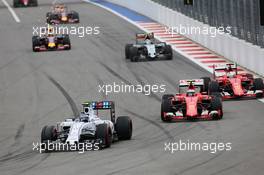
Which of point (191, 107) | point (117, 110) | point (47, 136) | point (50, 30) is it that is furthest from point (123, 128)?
point (50, 30)

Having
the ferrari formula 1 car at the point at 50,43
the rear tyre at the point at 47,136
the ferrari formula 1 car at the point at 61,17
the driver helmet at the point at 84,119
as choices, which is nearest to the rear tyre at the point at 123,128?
the driver helmet at the point at 84,119

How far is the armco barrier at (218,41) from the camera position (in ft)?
120

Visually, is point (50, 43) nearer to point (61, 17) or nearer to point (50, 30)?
point (50, 30)

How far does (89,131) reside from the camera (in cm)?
2302

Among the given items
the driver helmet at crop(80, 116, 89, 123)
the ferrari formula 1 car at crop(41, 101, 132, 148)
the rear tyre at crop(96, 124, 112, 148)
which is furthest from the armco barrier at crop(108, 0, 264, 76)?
the rear tyre at crop(96, 124, 112, 148)

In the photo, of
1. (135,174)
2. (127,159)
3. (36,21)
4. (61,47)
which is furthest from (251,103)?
(36,21)

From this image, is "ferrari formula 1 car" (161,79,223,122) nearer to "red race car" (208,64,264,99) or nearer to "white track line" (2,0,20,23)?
"red race car" (208,64,264,99)

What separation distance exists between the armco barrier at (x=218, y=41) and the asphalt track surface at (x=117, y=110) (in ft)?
5.78

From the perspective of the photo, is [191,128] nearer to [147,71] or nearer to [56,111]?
[56,111]

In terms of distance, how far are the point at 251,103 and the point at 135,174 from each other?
36.6ft

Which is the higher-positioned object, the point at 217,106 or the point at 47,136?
the point at 47,136

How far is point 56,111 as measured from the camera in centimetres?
2997

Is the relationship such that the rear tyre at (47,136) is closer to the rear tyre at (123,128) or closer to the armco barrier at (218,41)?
the rear tyre at (123,128)

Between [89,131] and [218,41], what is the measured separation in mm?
20650
